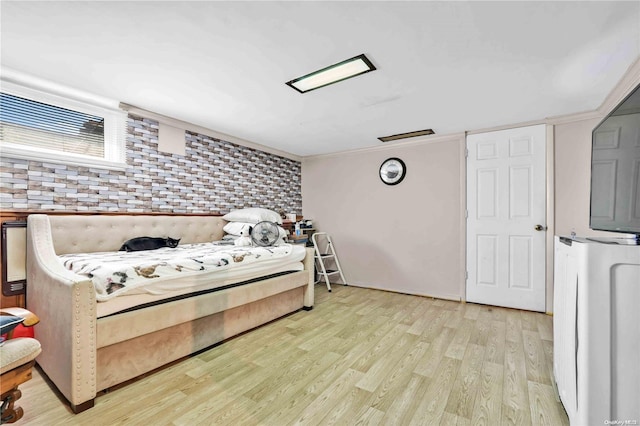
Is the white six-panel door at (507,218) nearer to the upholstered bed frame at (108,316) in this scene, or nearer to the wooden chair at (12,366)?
the upholstered bed frame at (108,316)

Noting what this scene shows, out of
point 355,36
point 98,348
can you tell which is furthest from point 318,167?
point 98,348

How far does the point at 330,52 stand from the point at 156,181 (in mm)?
2303

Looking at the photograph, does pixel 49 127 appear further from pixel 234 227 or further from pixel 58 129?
pixel 234 227

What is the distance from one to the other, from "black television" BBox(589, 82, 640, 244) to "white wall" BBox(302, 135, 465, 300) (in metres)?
2.13

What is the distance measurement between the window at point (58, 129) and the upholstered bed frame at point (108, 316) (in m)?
0.55

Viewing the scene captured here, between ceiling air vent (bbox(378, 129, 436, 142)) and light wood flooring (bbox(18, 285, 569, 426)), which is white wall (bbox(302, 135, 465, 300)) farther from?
light wood flooring (bbox(18, 285, 569, 426))

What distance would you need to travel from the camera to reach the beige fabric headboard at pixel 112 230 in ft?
7.86

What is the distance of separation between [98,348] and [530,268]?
13.2 ft

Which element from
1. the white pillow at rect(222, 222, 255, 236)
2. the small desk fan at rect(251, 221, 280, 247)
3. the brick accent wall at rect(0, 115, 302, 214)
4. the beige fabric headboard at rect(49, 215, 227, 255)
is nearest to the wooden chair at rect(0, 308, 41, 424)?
the beige fabric headboard at rect(49, 215, 227, 255)

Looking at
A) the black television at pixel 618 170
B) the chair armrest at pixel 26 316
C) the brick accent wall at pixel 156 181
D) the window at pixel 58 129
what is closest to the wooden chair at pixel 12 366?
the chair armrest at pixel 26 316

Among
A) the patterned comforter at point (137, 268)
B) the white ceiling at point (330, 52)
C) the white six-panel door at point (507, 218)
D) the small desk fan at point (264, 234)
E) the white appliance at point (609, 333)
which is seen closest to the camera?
the white appliance at point (609, 333)

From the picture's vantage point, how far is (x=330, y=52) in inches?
74.3

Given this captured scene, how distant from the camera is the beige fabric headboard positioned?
2.39m

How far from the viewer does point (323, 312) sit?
323 centimetres
